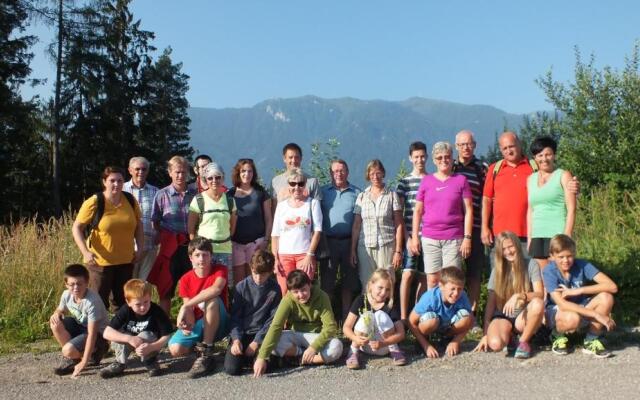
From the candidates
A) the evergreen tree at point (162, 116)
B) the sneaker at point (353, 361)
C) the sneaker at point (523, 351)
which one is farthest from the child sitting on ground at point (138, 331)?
the evergreen tree at point (162, 116)

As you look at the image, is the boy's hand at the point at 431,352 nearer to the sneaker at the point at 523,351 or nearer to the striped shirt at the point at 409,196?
the sneaker at the point at 523,351

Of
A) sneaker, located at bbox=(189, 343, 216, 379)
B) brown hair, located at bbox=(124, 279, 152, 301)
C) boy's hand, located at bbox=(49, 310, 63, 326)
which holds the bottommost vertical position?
sneaker, located at bbox=(189, 343, 216, 379)

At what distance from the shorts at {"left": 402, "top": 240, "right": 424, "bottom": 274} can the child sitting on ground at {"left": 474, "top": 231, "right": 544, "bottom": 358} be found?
92 cm

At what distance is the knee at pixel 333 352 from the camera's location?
208 inches

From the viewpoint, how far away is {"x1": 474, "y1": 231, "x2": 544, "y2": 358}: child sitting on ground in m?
5.43

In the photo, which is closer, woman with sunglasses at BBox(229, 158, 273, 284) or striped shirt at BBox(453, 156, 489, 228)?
woman with sunglasses at BBox(229, 158, 273, 284)

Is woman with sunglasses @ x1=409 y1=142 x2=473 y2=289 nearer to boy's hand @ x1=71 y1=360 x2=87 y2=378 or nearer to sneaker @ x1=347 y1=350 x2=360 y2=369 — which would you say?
sneaker @ x1=347 y1=350 x2=360 y2=369

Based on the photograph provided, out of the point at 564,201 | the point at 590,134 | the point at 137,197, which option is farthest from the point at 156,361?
the point at 590,134

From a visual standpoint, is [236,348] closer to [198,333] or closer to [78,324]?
[198,333]

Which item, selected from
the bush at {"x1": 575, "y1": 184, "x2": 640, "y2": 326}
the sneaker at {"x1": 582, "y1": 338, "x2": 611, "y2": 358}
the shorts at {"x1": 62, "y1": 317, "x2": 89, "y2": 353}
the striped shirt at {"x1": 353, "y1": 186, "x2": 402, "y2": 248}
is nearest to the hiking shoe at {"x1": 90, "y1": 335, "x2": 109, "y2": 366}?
the shorts at {"x1": 62, "y1": 317, "x2": 89, "y2": 353}

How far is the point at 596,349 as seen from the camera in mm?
5184

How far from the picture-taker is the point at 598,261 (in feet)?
25.8

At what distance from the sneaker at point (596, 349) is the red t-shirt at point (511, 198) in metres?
1.29

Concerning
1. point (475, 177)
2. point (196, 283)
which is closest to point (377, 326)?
point (196, 283)
